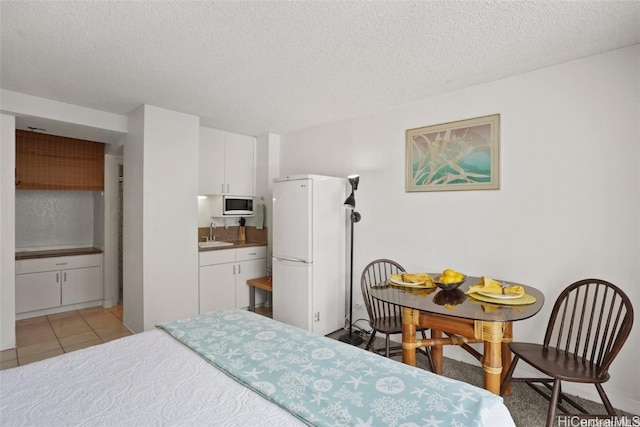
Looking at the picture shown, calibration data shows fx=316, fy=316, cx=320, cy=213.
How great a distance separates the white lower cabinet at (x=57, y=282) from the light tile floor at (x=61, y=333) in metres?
0.17

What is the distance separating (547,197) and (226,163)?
12.2 feet

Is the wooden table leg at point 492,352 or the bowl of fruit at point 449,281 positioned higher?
the bowl of fruit at point 449,281

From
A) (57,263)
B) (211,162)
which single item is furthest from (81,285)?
(211,162)

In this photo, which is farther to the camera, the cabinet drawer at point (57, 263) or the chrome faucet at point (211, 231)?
the chrome faucet at point (211, 231)

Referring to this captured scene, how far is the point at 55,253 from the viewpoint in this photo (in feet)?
13.7

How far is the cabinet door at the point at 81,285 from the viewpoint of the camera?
13.8 feet

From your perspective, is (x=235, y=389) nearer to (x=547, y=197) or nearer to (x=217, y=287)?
(x=547, y=197)

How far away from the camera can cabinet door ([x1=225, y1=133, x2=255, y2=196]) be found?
4.48 metres

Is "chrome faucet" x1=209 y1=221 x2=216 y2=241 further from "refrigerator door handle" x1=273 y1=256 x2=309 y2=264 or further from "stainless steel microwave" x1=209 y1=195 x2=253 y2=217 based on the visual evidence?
"refrigerator door handle" x1=273 y1=256 x2=309 y2=264

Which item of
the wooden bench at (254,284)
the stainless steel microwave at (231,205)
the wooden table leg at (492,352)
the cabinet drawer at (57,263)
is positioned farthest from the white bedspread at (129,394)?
the cabinet drawer at (57,263)

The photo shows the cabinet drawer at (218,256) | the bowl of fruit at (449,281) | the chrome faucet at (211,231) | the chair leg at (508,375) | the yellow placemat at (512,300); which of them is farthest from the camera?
the chrome faucet at (211,231)

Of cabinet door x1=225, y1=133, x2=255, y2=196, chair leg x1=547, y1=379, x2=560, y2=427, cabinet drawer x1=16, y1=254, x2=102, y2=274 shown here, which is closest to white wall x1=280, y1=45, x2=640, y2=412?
chair leg x1=547, y1=379, x2=560, y2=427

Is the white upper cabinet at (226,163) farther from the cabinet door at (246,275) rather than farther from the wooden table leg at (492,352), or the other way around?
the wooden table leg at (492,352)

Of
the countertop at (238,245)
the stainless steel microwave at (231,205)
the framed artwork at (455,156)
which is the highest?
the framed artwork at (455,156)
